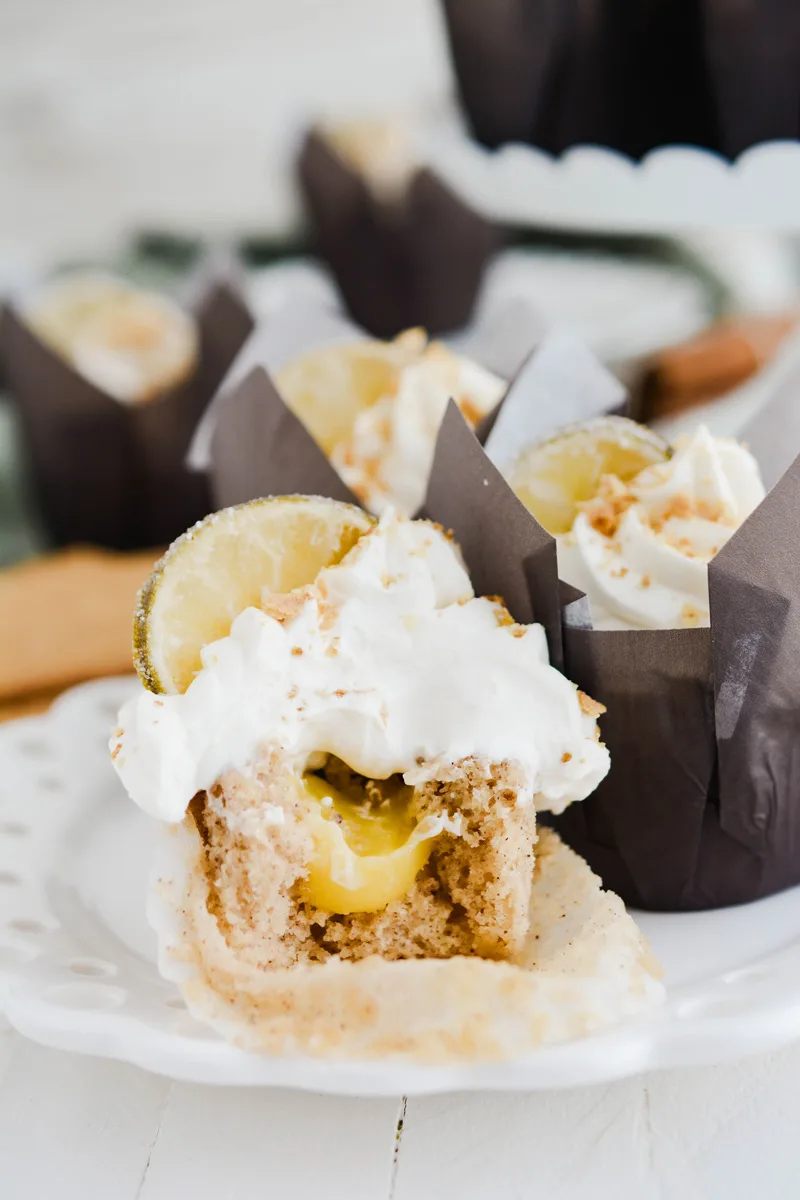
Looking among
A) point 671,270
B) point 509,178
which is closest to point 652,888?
point 509,178

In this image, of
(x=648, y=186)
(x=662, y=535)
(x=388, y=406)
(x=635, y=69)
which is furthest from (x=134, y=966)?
(x=635, y=69)

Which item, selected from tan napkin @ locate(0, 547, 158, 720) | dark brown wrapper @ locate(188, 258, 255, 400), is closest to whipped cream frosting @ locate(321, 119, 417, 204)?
dark brown wrapper @ locate(188, 258, 255, 400)

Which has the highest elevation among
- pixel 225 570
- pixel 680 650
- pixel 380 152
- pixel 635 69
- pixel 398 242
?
pixel 635 69

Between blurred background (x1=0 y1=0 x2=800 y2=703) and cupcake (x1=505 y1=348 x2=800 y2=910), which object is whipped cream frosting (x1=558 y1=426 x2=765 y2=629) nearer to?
cupcake (x1=505 y1=348 x2=800 y2=910)

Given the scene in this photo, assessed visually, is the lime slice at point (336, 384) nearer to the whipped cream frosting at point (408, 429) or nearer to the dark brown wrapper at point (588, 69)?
the whipped cream frosting at point (408, 429)

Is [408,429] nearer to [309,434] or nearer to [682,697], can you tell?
[309,434]

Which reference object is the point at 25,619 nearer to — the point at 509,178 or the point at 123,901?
the point at 123,901
